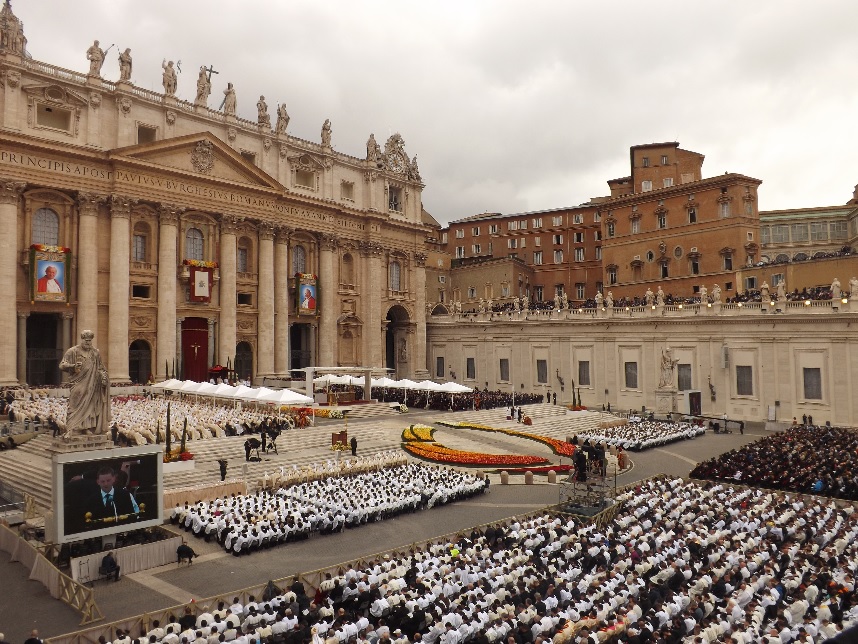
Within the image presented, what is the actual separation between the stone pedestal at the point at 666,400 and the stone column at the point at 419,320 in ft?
89.3

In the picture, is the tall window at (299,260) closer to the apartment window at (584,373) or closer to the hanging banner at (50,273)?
the hanging banner at (50,273)

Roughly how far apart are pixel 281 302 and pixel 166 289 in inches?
437

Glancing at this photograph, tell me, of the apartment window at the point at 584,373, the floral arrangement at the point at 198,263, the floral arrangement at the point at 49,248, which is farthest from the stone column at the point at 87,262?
the apartment window at the point at 584,373

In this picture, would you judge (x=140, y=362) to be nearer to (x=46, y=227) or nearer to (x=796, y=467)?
(x=46, y=227)

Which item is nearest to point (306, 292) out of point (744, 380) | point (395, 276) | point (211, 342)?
point (211, 342)

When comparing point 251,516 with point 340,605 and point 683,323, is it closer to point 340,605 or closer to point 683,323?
point 340,605

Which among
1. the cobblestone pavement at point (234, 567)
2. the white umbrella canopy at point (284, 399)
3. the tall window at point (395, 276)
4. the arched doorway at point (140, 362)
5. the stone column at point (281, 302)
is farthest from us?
the tall window at point (395, 276)

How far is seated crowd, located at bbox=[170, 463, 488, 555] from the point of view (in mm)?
19844

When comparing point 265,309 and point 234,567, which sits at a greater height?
point 265,309

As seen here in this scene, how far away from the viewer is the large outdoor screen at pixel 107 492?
17266 mm

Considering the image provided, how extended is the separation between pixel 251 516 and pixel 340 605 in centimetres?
714

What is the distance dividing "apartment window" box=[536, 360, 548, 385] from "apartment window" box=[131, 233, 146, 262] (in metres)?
35.5

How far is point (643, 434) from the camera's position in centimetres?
3788

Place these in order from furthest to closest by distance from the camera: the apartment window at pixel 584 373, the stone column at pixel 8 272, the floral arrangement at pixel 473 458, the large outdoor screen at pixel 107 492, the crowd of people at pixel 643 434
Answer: the apartment window at pixel 584 373
the stone column at pixel 8 272
the crowd of people at pixel 643 434
the floral arrangement at pixel 473 458
the large outdoor screen at pixel 107 492
